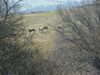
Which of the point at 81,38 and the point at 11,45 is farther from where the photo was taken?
the point at 11,45

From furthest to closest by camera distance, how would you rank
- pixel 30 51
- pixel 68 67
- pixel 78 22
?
1. pixel 30 51
2. pixel 68 67
3. pixel 78 22

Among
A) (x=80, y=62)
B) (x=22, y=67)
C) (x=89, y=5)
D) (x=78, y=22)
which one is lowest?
(x=22, y=67)

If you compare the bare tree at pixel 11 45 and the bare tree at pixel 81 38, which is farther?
the bare tree at pixel 11 45

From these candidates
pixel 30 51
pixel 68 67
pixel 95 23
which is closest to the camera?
pixel 95 23

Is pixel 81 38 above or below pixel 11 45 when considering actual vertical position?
above

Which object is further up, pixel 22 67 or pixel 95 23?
pixel 95 23

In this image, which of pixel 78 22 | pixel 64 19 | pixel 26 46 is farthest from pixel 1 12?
pixel 78 22

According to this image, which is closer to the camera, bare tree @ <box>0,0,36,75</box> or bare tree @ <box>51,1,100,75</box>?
bare tree @ <box>51,1,100,75</box>

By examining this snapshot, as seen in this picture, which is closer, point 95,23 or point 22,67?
point 95,23

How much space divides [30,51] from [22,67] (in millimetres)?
1668

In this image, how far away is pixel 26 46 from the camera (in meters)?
17.1

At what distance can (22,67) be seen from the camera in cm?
1593

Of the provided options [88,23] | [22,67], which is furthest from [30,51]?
[88,23]

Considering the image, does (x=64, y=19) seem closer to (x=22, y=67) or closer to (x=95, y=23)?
(x=95, y=23)
